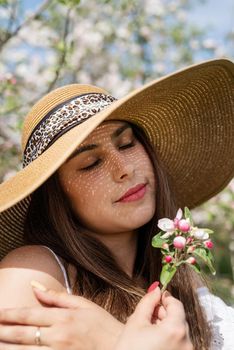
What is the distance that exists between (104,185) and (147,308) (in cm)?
46

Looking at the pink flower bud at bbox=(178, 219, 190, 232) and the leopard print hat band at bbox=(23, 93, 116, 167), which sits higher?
the leopard print hat band at bbox=(23, 93, 116, 167)

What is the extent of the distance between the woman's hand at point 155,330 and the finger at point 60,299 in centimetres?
14

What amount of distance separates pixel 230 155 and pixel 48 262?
36.4 inches

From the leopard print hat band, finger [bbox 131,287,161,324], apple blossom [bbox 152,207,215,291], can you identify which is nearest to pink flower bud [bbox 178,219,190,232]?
apple blossom [bbox 152,207,215,291]

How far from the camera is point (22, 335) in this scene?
1401 millimetres

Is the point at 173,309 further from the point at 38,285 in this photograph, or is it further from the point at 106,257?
the point at 106,257

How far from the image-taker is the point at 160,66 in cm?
790

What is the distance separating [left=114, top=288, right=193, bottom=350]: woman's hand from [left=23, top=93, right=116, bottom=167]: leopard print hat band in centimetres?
57

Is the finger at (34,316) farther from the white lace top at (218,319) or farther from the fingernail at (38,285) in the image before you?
the white lace top at (218,319)

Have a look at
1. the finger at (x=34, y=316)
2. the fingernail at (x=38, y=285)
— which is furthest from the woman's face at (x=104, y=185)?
the finger at (x=34, y=316)

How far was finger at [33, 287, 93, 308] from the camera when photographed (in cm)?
147

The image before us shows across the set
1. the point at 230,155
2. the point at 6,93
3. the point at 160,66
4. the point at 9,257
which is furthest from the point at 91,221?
the point at 160,66

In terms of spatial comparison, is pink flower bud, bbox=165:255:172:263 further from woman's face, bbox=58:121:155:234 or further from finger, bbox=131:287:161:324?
woman's face, bbox=58:121:155:234

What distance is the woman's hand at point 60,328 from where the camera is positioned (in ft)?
4.57
